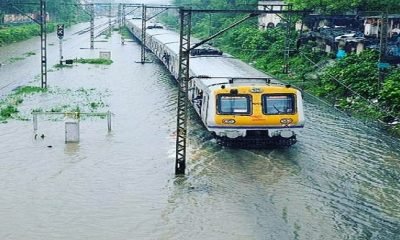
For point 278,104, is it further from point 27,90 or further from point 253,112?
point 27,90

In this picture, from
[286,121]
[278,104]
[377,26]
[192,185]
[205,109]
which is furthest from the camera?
[377,26]

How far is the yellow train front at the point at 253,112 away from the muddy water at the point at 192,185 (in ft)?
2.18

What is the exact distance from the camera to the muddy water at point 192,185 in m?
13.9

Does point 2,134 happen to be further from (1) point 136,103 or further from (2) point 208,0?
(2) point 208,0

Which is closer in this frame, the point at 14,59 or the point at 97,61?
the point at 97,61

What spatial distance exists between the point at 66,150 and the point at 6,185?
12.3ft

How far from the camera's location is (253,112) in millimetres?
19766

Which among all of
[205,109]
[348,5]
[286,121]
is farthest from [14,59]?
[286,121]

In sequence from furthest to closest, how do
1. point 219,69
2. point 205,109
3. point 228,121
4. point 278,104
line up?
point 219,69 → point 205,109 → point 278,104 → point 228,121

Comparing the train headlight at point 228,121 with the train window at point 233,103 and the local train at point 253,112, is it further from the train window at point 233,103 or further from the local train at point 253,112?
the train window at point 233,103

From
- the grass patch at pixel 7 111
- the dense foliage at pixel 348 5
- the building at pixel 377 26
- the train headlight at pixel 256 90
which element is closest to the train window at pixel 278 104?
the train headlight at pixel 256 90

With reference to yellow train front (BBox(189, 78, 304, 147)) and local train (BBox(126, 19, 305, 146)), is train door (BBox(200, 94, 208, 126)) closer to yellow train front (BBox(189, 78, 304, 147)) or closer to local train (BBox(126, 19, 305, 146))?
local train (BBox(126, 19, 305, 146))

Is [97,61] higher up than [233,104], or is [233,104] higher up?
[233,104]

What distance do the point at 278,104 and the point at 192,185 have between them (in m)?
4.85
